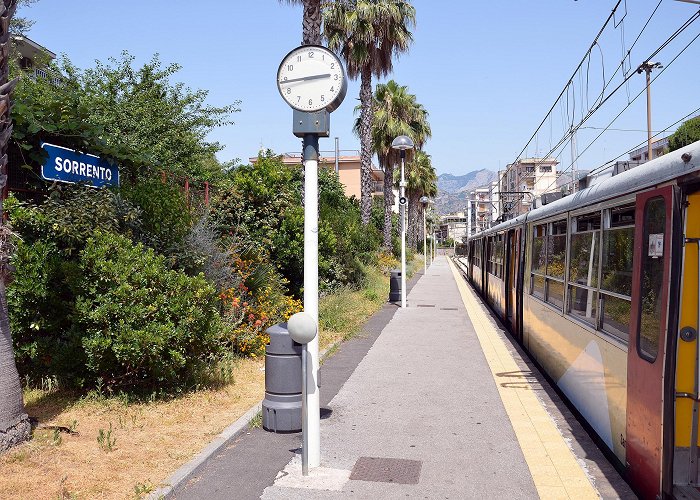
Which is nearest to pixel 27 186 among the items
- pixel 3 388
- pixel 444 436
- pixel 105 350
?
pixel 105 350

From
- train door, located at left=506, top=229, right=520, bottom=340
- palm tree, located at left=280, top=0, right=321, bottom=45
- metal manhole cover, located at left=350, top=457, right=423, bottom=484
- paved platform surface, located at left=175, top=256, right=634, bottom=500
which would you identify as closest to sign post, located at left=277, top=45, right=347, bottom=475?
metal manhole cover, located at left=350, top=457, right=423, bottom=484

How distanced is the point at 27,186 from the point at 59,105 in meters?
1.17

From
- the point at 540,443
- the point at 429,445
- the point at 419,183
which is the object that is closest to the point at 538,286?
the point at 540,443

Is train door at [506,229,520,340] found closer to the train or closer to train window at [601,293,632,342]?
the train

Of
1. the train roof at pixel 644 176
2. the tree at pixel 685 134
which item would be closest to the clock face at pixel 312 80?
the train roof at pixel 644 176

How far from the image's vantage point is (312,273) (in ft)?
18.1

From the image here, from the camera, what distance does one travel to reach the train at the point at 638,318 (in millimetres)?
4195

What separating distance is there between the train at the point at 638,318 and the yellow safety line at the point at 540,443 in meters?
A: 0.37

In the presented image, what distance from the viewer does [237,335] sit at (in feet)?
31.5

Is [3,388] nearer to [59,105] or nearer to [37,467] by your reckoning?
[37,467]

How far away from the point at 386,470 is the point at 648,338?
2.38 metres

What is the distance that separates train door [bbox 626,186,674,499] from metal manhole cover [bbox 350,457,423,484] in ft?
5.63

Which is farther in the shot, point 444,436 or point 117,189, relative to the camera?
point 117,189

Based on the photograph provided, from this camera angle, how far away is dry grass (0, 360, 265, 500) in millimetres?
4723
